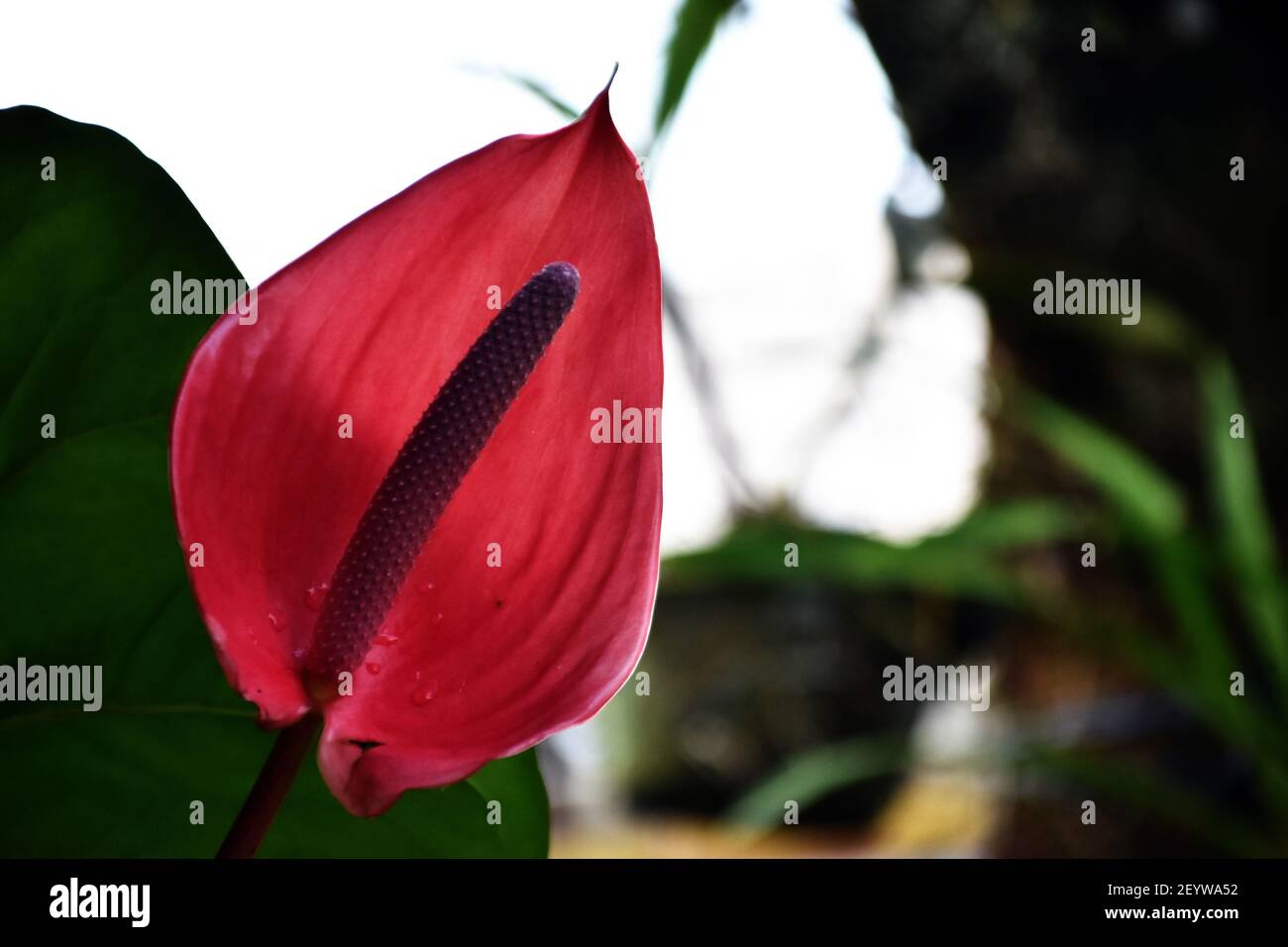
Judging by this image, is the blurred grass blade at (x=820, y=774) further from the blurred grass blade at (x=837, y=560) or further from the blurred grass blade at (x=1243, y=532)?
the blurred grass blade at (x=1243, y=532)

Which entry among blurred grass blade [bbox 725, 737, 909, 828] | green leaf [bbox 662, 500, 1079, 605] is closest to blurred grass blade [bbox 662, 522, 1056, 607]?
green leaf [bbox 662, 500, 1079, 605]

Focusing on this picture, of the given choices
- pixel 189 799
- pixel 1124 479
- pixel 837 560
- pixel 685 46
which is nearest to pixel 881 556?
pixel 837 560

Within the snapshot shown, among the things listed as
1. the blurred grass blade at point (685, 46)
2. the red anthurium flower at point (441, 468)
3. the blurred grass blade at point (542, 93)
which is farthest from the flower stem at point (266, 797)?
the blurred grass blade at point (685, 46)

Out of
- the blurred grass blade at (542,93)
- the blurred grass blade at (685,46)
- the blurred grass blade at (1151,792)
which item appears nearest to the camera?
the blurred grass blade at (542,93)

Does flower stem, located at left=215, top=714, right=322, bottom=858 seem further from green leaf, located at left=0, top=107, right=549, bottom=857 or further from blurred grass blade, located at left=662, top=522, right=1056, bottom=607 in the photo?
blurred grass blade, located at left=662, top=522, right=1056, bottom=607

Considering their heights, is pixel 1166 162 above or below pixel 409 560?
above

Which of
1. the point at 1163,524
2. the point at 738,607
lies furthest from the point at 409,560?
the point at 738,607

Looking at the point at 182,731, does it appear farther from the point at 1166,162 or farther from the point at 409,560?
the point at 1166,162
